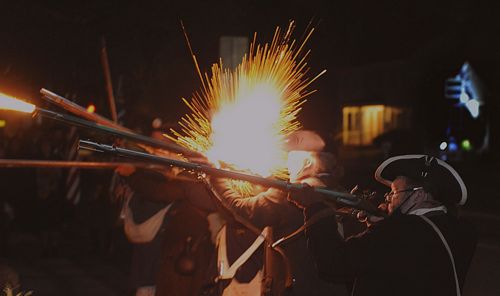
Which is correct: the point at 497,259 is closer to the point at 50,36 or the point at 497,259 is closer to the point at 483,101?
the point at 50,36

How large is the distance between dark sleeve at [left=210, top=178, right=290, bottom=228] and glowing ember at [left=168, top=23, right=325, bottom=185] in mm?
205

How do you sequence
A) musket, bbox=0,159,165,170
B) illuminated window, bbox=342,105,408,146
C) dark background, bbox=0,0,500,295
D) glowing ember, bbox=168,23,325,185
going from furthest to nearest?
1. illuminated window, bbox=342,105,408,146
2. dark background, bbox=0,0,500,295
3. glowing ember, bbox=168,23,325,185
4. musket, bbox=0,159,165,170

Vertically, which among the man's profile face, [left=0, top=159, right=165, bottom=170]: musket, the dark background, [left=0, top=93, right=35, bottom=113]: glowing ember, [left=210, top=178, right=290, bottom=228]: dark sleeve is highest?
the dark background

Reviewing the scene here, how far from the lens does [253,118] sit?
5008mm

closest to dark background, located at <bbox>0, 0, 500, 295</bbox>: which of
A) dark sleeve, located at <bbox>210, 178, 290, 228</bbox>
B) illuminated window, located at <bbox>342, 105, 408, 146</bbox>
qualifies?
dark sleeve, located at <bbox>210, 178, 290, 228</bbox>

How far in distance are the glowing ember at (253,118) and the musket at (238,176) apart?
99cm

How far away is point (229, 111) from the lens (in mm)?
5223

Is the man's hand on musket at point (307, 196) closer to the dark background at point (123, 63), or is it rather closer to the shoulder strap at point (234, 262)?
the shoulder strap at point (234, 262)

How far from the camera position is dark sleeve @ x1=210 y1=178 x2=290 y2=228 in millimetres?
4590

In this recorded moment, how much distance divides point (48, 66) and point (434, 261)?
36.2 feet

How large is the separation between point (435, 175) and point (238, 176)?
0.97 metres

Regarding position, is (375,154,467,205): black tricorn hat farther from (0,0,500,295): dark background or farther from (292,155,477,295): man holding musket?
(0,0,500,295): dark background

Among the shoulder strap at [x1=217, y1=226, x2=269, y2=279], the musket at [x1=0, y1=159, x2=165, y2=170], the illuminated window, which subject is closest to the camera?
the musket at [x1=0, y1=159, x2=165, y2=170]

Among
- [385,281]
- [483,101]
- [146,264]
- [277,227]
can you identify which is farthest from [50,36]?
[483,101]
